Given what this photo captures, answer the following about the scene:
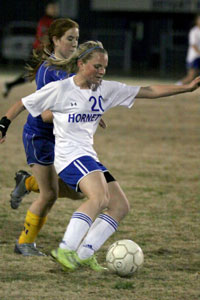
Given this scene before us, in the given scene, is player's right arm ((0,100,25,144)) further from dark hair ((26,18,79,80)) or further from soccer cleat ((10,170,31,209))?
soccer cleat ((10,170,31,209))

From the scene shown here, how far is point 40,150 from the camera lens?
6438mm

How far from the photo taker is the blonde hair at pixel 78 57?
5945mm

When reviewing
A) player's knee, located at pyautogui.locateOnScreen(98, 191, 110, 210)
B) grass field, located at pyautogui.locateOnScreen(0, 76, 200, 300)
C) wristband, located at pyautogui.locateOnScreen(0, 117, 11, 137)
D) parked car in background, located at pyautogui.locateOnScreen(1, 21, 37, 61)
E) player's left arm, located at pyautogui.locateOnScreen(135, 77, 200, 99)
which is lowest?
parked car in background, located at pyautogui.locateOnScreen(1, 21, 37, 61)

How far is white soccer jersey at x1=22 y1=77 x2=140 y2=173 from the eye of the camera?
5.91 metres

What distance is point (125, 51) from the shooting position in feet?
117

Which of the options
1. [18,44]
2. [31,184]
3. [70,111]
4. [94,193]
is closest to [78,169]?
[94,193]

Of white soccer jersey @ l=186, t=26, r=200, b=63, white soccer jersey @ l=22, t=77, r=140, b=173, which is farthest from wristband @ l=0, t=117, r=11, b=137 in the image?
white soccer jersey @ l=186, t=26, r=200, b=63

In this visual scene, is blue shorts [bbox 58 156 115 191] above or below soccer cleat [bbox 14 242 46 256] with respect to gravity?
above

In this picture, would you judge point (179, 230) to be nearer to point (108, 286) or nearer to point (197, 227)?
point (197, 227)

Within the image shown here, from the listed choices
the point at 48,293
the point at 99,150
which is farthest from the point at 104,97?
the point at 99,150

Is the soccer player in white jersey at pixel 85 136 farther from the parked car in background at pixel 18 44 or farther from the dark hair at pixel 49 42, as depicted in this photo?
the parked car in background at pixel 18 44

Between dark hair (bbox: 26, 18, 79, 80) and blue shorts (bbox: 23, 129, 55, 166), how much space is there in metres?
0.63

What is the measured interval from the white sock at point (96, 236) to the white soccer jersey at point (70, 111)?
47 cm

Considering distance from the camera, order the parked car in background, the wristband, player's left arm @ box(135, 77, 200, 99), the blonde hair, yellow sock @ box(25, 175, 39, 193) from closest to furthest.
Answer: the blonde hair, the wristband, player's left arm @ box(135, 77, 200, 99), yellow sock @ box(25, 175, 39, 193), the parked car in background
